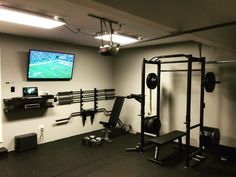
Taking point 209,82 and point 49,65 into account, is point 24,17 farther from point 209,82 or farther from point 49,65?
point 209,82

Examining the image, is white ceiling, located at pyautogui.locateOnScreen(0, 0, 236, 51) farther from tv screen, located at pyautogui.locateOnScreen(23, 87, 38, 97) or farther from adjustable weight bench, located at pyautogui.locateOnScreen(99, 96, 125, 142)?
adjustable weight bench, located at pyautogui.locateOnScreen(99, 96, 125, 142)

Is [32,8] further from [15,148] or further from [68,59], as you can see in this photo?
[15,148]

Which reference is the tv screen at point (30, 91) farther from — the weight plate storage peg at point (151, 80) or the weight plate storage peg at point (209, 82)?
the weight plate storage peg at point (209, 82)

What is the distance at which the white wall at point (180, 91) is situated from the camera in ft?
13.0

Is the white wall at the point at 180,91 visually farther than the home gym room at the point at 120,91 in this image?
Yes

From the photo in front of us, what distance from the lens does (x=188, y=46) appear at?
4.43 m

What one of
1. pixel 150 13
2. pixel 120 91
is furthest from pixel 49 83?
pixel 150 13

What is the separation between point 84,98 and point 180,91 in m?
2.48

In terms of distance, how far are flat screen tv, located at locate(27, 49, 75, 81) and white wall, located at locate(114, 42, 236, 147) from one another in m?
1.67

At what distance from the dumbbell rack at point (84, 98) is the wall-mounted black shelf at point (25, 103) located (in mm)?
480

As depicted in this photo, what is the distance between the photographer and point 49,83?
4.61 meters

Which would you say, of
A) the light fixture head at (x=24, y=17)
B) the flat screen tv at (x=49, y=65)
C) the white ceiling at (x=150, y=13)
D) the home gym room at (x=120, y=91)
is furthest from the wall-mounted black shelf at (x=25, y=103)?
the light fixture head at (x=24, y=17)

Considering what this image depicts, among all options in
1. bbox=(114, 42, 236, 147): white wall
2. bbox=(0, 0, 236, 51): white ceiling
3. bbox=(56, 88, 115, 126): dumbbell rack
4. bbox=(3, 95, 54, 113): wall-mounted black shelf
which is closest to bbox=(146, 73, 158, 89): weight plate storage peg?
bbox=(114, 42, 236, 147): white wall

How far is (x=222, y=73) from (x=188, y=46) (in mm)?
933
